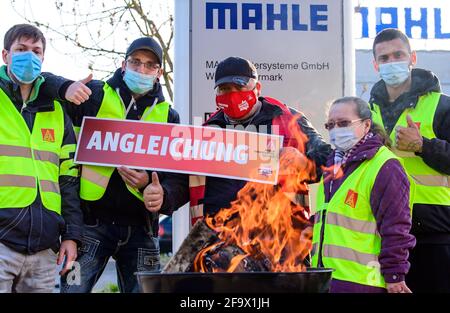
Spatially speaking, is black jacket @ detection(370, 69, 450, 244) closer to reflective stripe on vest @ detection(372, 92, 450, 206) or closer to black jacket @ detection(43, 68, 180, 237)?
reflective stripe on vest @ detection(372, 92, 450, 206)

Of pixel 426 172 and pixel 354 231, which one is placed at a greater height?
pixel 426 172

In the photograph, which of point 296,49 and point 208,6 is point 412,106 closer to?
point 296,49

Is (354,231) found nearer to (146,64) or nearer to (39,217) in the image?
(146,64)

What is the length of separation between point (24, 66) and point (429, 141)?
274 cm

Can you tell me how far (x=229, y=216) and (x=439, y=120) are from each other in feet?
5.61

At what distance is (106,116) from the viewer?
4805 millimetres

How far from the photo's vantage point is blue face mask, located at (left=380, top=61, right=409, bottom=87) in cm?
507

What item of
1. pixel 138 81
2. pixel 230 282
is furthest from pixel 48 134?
pixel 230 282

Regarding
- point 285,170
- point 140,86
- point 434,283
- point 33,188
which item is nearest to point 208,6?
point 140,86

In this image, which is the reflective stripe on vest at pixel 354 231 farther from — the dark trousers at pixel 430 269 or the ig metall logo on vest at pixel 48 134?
the ig metall logo on vest at pixel 48 134

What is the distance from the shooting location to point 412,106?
494 cm

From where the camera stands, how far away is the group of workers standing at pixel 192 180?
13.8ft

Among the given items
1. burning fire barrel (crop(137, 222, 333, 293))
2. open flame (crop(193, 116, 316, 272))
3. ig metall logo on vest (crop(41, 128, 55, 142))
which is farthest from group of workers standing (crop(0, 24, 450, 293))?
burning fire barrel (crop(137, 222, 333, 293))

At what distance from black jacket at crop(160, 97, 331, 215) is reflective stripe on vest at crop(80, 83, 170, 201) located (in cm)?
23
